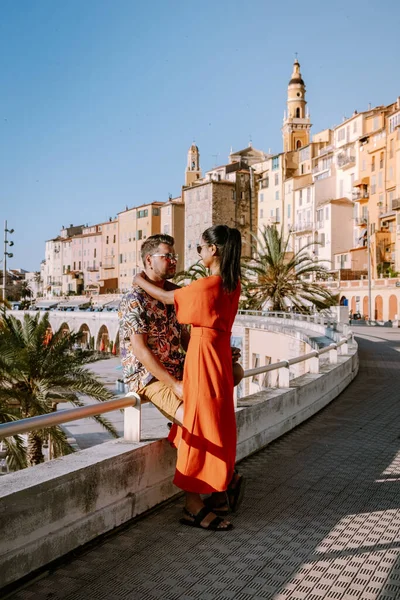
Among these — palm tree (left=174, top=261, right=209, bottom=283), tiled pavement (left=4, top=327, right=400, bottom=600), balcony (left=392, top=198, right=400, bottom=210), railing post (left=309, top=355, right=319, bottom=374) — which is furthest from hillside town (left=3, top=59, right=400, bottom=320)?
tiled pavement (left=4, top=327, right=400, bottom=600)

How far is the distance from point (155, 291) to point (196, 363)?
1.77ft

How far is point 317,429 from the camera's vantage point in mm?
8062

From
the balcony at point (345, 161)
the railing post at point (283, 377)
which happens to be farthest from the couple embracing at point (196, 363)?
the balcony at point (345, 161)

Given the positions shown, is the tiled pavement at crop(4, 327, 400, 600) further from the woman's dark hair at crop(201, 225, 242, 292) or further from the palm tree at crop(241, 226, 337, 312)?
the palm tree at crop(241, 226, 337, 312)

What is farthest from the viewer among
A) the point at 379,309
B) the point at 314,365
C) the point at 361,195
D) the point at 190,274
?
the point at 361,195

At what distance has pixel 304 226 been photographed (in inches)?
3177

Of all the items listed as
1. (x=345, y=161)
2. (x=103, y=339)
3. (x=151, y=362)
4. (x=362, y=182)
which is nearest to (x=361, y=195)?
(x=362, y=182)

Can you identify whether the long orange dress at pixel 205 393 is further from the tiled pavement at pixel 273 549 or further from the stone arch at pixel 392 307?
the stone arch at pixel 392 307

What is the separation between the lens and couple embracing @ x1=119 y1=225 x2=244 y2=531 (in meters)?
4.08

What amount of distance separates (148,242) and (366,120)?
245 ft

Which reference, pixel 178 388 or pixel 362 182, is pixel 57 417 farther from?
pixel 362 182

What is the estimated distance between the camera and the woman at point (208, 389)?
4066mm

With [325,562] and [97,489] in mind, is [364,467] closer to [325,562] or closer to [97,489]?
[325,562]

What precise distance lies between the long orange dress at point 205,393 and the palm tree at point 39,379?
10553 millimetres
